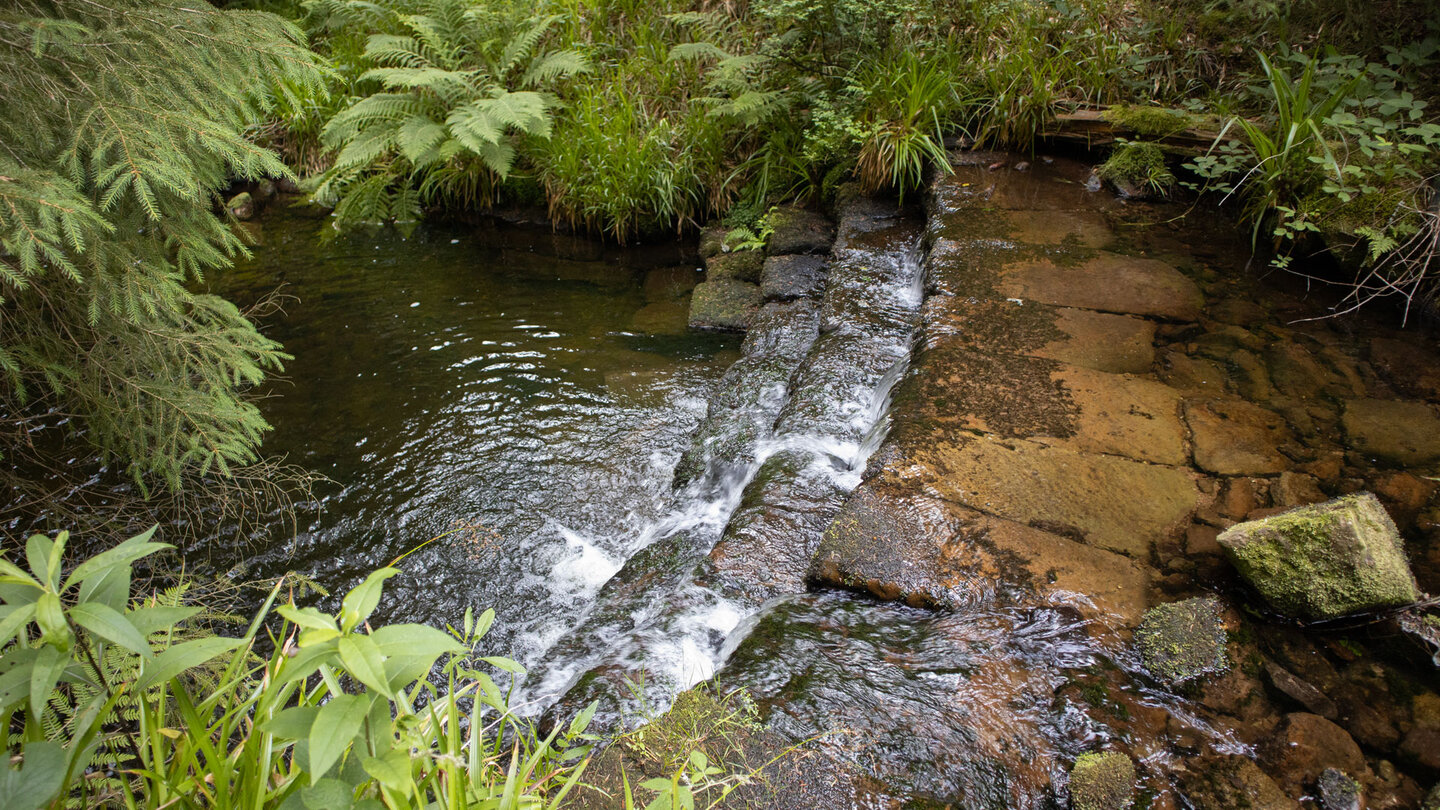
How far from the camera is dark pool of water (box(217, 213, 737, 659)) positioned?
10.3 ft

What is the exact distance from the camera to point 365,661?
93cm

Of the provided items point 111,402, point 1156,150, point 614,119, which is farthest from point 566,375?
point 1156,150

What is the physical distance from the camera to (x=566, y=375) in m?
4.64

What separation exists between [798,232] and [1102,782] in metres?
4.46

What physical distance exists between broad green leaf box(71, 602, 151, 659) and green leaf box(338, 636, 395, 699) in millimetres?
264

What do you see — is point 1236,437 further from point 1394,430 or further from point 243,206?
point 243,206

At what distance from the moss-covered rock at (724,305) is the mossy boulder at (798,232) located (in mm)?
376

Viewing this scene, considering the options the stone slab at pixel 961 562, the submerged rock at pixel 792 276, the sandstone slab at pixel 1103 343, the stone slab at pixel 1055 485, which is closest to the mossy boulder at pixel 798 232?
the submerged rock at pixel 792 276

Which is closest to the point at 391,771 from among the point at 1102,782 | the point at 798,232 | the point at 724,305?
the point at 1102,782

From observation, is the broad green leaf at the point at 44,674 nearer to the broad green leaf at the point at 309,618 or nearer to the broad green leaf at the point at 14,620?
the broad green leaf at the point at 14,620

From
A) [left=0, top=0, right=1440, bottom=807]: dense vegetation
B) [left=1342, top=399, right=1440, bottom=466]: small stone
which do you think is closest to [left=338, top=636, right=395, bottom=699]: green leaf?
[left=0, top=0, right=1440, bottom=807]: dense vegetation

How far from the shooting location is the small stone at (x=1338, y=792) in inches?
65.1

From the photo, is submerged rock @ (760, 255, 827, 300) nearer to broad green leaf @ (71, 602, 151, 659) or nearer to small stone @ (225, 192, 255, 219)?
broad green leaf @ (71, 602, 151, 659)

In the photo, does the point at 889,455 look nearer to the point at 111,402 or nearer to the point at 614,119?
the point at 111,402
